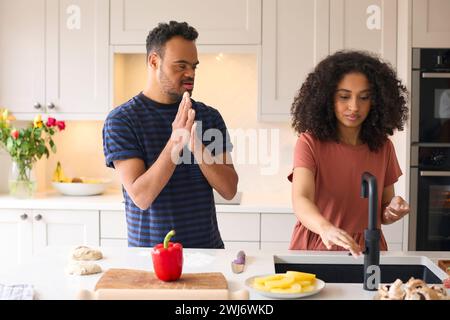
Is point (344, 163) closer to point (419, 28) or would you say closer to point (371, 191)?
point (371, 191)

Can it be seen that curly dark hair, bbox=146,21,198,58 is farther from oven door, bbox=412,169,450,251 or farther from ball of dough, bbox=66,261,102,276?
oven door, bbox=412,169,450,251

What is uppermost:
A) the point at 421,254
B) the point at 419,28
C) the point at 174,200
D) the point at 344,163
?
the point at 419,28

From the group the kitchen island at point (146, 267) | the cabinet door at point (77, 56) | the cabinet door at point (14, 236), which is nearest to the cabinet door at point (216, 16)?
the cabinet door at point (77, 56)

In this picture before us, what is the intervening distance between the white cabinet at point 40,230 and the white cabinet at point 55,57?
1.99 feet

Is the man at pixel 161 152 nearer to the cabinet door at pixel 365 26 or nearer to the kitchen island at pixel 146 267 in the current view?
the kitchen island at pixel 146 267

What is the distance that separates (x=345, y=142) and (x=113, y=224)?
168 cm

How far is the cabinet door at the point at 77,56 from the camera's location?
354 cm

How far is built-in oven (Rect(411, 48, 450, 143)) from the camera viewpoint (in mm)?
3201

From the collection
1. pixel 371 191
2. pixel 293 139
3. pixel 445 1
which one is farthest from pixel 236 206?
pixel 371 191

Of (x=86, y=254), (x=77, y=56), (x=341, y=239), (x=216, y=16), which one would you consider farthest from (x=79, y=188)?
(x=341, y=239)

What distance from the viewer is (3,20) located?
3588 millimetres

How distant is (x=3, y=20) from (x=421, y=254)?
2.80m

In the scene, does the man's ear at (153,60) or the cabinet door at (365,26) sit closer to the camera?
the man's ear at (153,60)
